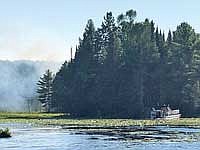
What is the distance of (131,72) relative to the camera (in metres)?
144

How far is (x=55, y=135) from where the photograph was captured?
79.6 m

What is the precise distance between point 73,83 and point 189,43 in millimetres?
30732

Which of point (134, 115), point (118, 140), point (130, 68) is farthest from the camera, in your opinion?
point (130, 68)

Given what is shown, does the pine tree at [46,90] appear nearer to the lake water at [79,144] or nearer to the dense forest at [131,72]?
the dense forest at [131,72]

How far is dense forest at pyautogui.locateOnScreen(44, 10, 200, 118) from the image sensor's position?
454 ft

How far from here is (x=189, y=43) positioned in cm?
14000

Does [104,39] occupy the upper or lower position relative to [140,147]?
upper

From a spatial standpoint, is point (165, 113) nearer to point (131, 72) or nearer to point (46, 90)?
point (131, 72)

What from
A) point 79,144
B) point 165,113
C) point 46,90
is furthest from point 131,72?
point 79,144

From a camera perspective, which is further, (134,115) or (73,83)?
(73,83)

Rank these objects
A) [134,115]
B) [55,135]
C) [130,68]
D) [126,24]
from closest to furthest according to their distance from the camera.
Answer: [55,135] → [134,115] → [130,68] → [126,24]

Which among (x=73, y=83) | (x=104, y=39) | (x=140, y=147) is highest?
(x=104, y=39)

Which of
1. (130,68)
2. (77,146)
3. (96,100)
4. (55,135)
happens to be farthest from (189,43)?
(77,146)

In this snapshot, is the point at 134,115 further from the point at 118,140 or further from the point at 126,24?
the point at 118,140
